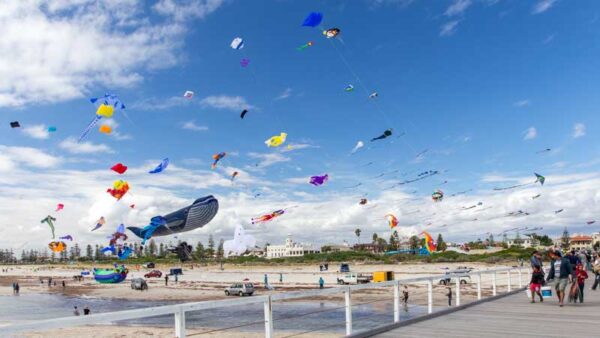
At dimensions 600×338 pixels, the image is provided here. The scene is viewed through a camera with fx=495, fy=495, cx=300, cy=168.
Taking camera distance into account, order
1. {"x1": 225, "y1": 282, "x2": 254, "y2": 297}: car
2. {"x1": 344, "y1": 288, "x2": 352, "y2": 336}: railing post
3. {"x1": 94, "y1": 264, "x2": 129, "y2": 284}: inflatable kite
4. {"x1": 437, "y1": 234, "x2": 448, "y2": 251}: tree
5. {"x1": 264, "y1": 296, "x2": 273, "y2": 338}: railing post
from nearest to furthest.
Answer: {"x1": 264, "y1": 296, "x2": 273, "y2": 338}: railing post < {"x1": 344, "y1": 288, "x2": 352, "y2": 336}: railing post < {"x1": 225, "y1": 282, "x2": 254, "y2": 297}: car < {"x1": 94, "y1": 264, "x2": 129, "y2": 284}: inflatable kite < {"x1": 437, "y1": 234, "x2": 448, "y2": 251}: tree

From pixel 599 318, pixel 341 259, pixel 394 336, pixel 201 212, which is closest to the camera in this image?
pixel 394 336

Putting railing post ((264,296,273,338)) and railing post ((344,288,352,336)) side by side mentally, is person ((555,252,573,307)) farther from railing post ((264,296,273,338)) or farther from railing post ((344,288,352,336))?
railing post ((264,296,273,338))

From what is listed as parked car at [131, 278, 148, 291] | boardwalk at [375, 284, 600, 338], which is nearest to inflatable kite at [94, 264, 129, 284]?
parked car at [131, 278, 148, 291]

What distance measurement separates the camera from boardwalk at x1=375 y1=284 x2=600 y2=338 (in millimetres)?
7684

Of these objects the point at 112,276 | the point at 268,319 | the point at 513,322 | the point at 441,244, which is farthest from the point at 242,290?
the point at 441,244

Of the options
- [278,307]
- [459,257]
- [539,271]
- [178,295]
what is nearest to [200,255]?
[459,257]

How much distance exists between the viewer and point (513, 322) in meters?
8.92

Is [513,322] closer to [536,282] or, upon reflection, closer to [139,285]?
[536,282]

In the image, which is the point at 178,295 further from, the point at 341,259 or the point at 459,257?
the point at 341,259

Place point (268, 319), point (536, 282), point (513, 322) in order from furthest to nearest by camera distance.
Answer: point (536, 282)
point (513, 322)
point (268, 319)

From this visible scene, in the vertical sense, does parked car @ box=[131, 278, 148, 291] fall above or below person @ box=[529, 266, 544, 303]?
below

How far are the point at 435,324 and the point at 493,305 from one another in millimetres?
4072

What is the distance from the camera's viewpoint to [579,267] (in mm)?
12320

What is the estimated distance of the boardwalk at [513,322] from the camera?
768 cm
